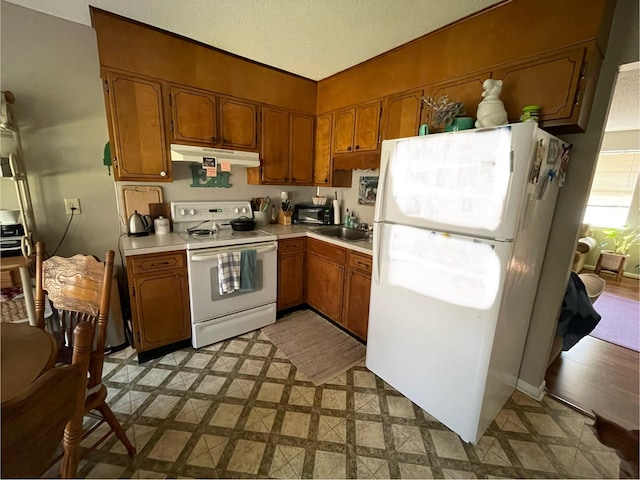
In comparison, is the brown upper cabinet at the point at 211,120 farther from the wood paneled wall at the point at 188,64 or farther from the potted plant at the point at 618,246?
the potted plant at the point at 618,246

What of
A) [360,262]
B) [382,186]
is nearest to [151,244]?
[360,262]

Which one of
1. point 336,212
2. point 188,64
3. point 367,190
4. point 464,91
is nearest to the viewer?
point 464,91

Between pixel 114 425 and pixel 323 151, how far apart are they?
8.98 feet

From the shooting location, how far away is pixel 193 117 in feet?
7.68

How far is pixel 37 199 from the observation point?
6.72 ft

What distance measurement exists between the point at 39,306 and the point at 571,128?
3027mm

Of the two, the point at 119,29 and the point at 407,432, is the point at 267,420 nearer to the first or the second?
the point at 407,432

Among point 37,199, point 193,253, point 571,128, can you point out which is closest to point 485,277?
point 571,128

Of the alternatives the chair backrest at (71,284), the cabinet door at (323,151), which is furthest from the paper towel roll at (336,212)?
the chair backrest at (71,284)

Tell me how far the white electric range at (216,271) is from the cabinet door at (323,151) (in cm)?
89

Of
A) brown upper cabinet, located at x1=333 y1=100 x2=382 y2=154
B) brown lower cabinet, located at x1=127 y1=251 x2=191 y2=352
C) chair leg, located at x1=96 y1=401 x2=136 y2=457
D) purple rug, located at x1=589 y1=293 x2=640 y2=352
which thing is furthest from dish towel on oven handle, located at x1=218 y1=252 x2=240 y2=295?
purple rug, located at x1=589 y1=293 x2=640 y2=352

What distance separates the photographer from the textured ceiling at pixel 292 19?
1.73m

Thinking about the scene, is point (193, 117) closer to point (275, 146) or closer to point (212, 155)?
point (212, 155)

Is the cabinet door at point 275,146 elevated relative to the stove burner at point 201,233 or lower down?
elevated
